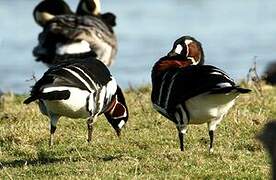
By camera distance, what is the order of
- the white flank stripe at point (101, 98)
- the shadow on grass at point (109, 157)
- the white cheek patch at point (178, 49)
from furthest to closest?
the white flank stripe at point (101, 98) < the white cheek patch at point (178, 49) < the shadow on grass at point (109, 157)

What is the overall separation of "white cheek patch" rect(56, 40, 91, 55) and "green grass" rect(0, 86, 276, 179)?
10.5 ft

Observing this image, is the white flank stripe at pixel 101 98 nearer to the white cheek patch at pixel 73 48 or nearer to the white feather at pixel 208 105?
the white feather at pixel 208 105

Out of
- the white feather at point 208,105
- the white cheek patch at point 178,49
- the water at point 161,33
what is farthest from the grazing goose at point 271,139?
the water at point 161,33

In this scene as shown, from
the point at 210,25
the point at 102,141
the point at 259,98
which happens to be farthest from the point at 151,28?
the point at 102,141

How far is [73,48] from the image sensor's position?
695 inches

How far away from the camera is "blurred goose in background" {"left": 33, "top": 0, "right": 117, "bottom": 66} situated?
58.2ft

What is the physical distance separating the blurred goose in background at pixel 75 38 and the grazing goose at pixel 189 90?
646 cm

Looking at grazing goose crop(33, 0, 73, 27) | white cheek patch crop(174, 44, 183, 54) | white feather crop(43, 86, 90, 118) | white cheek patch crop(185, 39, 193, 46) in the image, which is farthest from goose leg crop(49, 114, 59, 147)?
grazing goose crop(33, 0, 73, 27)

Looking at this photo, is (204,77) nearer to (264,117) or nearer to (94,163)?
(94,163)

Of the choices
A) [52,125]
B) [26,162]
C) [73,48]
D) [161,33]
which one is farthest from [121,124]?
[161,33]

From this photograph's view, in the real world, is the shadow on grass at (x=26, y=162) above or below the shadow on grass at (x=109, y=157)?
below

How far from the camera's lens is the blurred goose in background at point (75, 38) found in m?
17.7

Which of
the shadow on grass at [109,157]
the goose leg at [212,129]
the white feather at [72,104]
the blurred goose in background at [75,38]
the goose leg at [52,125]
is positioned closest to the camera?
the shadow on grass at [109,157]

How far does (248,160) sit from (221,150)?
0.60 meters
